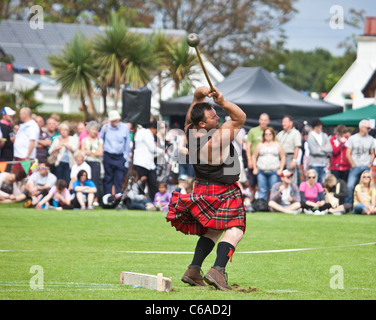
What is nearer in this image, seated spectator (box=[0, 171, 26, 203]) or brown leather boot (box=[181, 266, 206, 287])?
brown leather boot (box=[181, 266, 206, 287])

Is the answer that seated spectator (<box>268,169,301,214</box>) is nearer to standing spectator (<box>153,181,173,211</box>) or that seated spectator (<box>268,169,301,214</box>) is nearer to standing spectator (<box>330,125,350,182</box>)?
standing spectator (<box>330,125,350,182</box>)

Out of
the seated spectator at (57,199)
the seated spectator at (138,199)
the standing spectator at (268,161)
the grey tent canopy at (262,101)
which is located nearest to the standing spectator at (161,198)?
the seated spectator at (138,199)

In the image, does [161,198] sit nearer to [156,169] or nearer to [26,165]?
[156,169]

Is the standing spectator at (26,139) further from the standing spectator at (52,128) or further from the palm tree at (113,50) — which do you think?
the palm tree at (113,50)

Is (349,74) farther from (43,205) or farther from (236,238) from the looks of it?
(236,238)

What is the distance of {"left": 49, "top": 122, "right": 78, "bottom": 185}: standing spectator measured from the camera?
1391cm

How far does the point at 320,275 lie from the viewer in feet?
21.7

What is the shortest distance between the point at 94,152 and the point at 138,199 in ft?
3.95

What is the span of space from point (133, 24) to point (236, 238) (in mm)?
41240

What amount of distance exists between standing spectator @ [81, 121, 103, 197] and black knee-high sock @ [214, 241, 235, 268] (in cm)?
830

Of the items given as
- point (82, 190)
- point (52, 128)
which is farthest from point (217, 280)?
point (52, 128)

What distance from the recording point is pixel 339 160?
14.4m

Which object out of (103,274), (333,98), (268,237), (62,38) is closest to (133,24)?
(62,38)

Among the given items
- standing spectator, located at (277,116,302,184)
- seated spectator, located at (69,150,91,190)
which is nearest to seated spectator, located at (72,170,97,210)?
seated spectator, located at (69,150,91,190)
